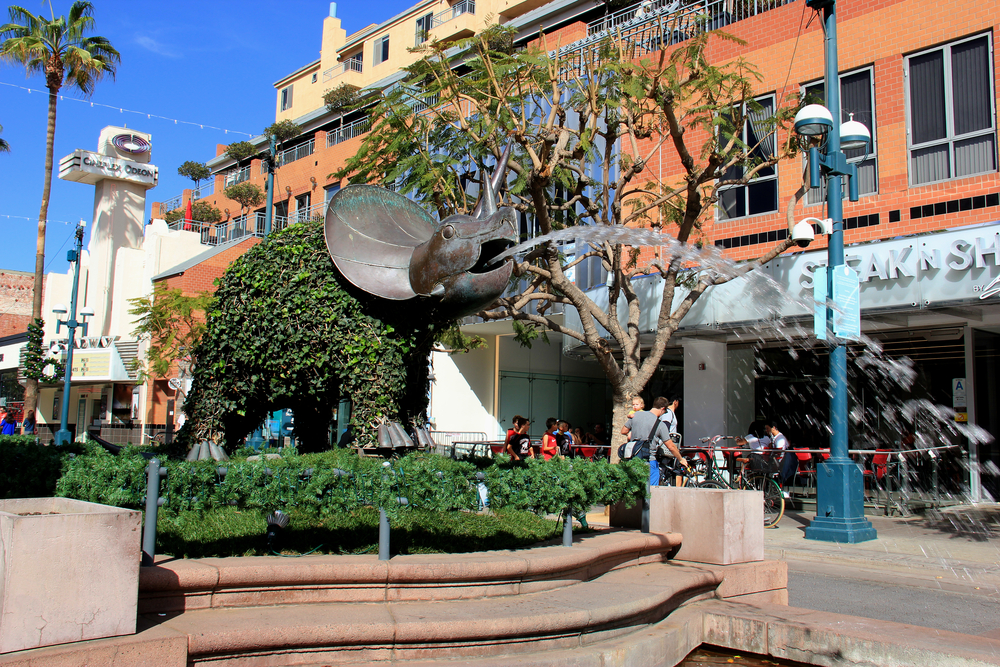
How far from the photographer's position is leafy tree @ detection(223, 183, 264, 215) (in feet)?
124

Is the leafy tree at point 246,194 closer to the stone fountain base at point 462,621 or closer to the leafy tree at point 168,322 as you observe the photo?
the leafy tree at point 168,322

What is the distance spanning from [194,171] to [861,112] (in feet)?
136

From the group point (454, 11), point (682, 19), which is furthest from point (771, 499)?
point (454, 11)

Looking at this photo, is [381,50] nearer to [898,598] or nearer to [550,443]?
[550,443]

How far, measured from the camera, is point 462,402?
2541 centimetres

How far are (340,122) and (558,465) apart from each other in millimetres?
31860

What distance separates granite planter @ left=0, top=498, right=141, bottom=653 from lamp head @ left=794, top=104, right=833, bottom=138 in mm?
9101

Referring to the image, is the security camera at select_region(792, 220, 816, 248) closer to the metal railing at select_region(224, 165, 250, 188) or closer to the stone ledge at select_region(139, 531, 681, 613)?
the stone ledge at select_region(139, 531, 681, 613)

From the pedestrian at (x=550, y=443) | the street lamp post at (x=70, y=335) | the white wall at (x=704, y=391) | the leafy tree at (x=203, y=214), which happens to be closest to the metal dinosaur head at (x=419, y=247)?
the pedestrian at (x=550, y=443)

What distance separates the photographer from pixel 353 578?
198 inches

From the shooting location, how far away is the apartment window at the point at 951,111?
13812mm

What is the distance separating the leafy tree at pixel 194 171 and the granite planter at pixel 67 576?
47711mm

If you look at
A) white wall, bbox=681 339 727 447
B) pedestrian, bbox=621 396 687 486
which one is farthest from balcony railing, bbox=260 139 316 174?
pedestrian, bbox=621 396 687 486

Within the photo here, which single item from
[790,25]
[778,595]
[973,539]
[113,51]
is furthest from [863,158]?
[113,51]
